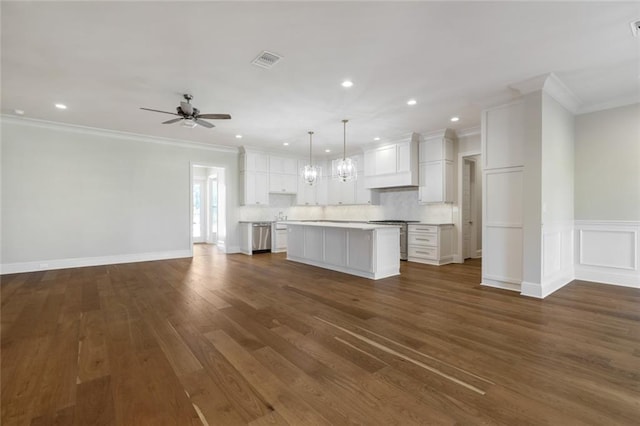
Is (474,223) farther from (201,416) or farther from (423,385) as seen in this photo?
(201,416)

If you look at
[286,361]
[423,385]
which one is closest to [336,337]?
[286,361]

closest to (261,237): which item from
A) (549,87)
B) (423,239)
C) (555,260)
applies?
(423,239)

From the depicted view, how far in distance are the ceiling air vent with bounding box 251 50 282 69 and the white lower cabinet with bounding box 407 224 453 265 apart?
15.5ft

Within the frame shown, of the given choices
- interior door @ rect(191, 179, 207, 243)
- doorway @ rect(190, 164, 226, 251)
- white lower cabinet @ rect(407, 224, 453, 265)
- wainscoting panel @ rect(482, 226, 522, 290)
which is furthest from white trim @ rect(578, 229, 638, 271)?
interior door @ rect(191, 179, 207, 243)

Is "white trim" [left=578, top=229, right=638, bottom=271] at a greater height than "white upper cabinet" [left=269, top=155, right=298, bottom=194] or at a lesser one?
lesser

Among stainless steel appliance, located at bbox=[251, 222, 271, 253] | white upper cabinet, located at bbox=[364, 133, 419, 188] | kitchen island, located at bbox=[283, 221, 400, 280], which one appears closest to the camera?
kitchen island, located at bbox=[283, 221, 400, 280]

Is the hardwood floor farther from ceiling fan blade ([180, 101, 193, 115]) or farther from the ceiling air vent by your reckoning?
the ceiling air vent

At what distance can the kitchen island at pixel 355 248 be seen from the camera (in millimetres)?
4918

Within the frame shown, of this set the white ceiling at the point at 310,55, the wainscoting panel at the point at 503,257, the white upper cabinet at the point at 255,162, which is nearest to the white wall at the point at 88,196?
the white ceiling at the point at 310,55

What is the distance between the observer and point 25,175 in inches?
219

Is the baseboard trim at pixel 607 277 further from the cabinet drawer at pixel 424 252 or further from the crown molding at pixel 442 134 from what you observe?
the crown molding at pixel 442 134

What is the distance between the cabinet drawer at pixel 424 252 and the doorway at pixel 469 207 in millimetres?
789

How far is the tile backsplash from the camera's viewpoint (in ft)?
23.1

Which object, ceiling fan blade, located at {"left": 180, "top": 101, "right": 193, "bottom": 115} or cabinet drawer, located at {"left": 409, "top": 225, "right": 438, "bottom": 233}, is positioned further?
cabinet drawer, located at {"left": 409, "top": 225, "right": 438, "bottom": 233}
